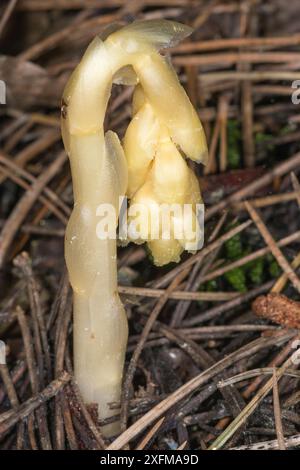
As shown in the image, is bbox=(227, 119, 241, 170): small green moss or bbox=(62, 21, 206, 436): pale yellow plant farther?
bbox=(227, 119, 241, 170): small green moss

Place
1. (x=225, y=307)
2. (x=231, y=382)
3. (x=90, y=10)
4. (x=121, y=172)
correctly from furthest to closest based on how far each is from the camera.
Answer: (x=90, y=10) < (x=225, y=307) < (x=231, y=382) < (x=121, y=172)

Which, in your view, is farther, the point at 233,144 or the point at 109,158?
the point at 233,144

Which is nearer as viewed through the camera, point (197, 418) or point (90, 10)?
point (197, 418)

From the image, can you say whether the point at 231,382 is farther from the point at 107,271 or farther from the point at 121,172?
the point at 121,172

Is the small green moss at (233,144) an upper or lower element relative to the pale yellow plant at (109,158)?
upper

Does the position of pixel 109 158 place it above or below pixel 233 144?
below

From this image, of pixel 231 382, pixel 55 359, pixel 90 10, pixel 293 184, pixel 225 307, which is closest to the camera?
pixel 231 382

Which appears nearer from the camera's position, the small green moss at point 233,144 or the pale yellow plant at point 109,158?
the pale yellow plant at point 109,158

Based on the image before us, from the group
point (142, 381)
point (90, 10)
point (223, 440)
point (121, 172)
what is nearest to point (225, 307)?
point (142, 381)

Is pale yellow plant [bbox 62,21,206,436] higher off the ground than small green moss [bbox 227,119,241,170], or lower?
lower
